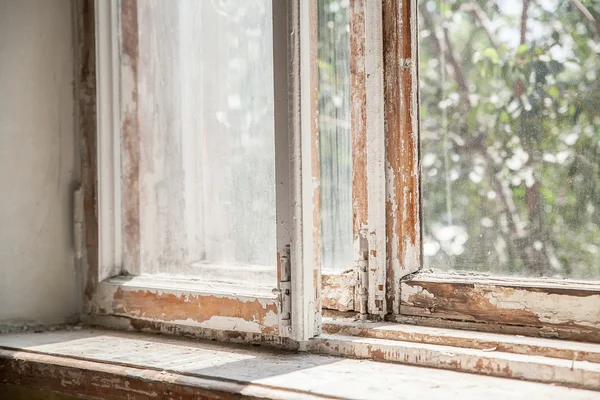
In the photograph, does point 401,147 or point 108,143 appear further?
point 108,143

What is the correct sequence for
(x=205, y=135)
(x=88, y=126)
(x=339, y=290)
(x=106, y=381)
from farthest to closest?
(x=88, y=126) < (x=205, y=135) < (x=339, y=290) < (x=106, y=381)

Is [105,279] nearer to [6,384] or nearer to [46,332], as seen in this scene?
[46,332]

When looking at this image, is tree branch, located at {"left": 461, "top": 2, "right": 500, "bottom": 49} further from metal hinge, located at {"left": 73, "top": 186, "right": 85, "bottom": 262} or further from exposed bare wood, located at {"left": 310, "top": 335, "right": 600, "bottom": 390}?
metal hinge, located at {"left": 73, "top": 186, "right": 85, "bottom": 262}

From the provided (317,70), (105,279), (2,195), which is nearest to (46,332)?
(105,279)

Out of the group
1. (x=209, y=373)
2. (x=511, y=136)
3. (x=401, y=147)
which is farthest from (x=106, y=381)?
(x=511, y=136)

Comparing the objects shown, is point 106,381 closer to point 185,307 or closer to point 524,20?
point 185,307

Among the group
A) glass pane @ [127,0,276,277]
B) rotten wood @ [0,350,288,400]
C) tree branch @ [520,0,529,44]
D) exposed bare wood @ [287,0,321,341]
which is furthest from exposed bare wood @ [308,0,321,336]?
tree branch @ [520,0,529,44]

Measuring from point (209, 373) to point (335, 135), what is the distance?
19.7 inches

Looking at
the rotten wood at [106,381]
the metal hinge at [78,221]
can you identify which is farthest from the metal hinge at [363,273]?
the metal hinge at [78,221]

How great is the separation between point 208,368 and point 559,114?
2.28 ft

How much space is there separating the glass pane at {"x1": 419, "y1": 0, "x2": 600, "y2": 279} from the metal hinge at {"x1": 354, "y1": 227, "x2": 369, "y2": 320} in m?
0.11

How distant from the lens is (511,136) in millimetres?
1015

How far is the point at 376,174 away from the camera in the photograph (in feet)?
3.62

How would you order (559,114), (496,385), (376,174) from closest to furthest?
(496,385), (559,114), (376,174)
